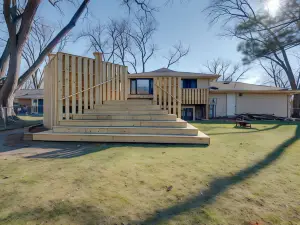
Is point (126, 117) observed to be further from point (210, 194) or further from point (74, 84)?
point (210, 194)

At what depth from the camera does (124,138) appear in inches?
190

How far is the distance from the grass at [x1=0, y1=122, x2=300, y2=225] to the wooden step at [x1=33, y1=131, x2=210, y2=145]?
1.03 m

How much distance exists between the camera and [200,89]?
1480 cm

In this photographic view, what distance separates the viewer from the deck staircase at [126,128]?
4.82m

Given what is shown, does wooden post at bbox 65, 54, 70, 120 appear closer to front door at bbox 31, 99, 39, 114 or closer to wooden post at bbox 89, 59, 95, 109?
wooden post at bbox 89, 59, 95, 109

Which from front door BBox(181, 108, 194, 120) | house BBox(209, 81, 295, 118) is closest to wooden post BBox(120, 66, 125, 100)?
front door BBox(181, 108, 194, 120)

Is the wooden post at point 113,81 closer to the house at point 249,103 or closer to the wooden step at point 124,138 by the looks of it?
the wooden step at point 124,138

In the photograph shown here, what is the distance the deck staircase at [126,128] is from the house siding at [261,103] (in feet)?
43.1

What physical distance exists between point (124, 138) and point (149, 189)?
275 centimetres

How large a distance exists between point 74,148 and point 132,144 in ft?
4.84

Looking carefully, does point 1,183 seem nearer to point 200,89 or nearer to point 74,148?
point 74,148

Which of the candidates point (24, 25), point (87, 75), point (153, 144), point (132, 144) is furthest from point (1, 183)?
point (24, 25)

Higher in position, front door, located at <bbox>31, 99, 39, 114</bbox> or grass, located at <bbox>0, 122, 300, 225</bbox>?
front door, located at <bbox>31, 99, 39, 114</bbox>

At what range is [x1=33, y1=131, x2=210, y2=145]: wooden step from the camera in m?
4.73
